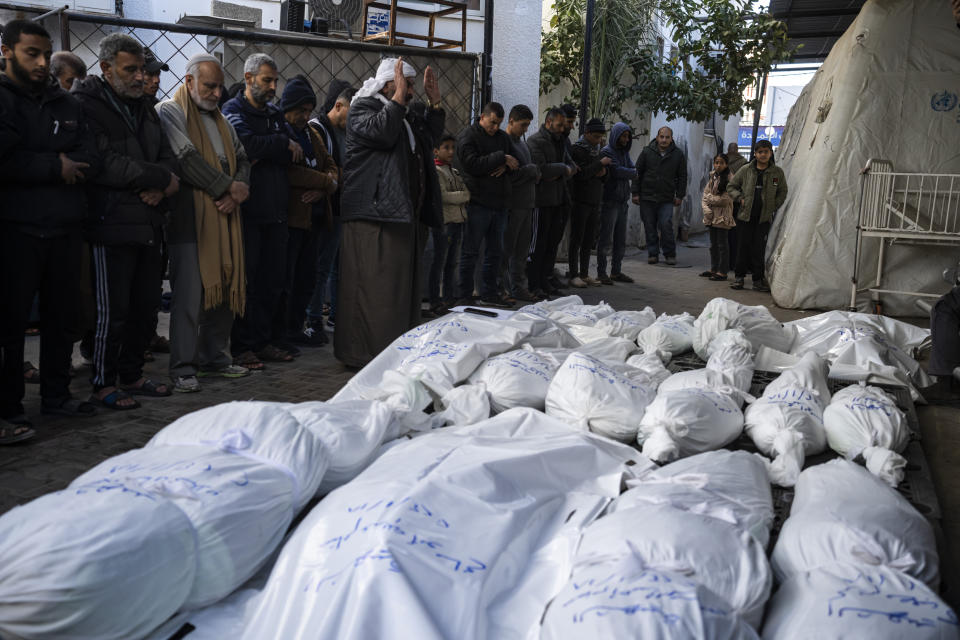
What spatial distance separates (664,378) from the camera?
3.44 meters

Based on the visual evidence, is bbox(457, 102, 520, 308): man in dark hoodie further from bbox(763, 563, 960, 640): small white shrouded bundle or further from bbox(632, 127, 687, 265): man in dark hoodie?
bbox(763, 563, 960, 640): small white shrouded bundle

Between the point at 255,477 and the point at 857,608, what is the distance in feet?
4.17

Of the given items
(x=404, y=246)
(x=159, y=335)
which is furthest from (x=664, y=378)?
(x=159, y=335)

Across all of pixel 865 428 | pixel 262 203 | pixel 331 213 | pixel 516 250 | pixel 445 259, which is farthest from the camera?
pixel 516 250

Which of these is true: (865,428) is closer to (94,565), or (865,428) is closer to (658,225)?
(94,565)

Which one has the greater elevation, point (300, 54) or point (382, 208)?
point (300, 54)

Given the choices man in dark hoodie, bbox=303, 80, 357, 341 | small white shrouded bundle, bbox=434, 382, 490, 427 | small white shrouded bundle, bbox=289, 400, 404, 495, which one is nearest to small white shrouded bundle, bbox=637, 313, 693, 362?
small white shrouded bundle, bbox=434, 382, 490, 427

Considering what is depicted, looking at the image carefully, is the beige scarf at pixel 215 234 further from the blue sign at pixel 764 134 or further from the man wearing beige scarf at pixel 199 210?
the blue sign at pixel 764 134

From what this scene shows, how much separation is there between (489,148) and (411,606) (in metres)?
5.69

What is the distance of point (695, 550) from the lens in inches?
62.7

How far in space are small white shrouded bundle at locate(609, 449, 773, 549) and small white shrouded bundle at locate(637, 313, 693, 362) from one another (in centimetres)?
163

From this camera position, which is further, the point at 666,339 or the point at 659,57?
the point at 659,57

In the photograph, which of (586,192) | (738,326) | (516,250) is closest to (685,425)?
(738,326)

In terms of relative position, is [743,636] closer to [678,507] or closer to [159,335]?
[678,507]
